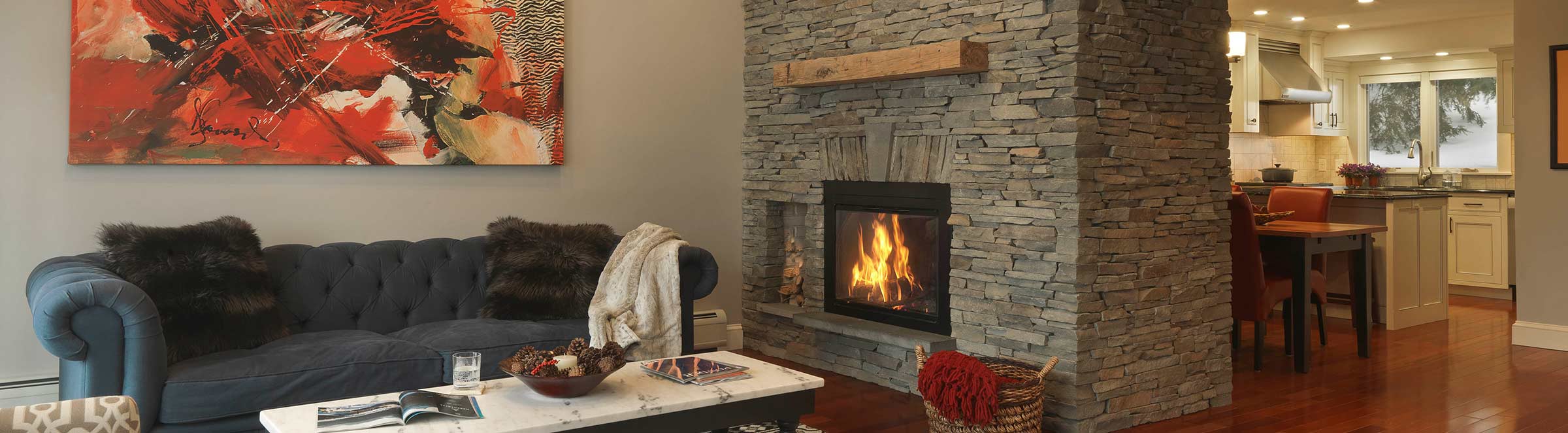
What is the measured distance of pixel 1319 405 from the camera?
393 centimetres

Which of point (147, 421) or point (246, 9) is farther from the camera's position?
point (246, 9)

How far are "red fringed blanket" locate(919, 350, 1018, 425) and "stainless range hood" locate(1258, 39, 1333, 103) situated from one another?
5.18 m

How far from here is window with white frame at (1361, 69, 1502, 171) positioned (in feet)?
26.3

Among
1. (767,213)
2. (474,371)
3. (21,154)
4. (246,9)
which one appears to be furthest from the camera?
(767,213)

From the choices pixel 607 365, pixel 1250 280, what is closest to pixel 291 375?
pixel 607 365

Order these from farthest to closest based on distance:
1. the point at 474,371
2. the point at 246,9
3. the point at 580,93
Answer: the point at 580,93
the point at 246,9
the point at 474,371

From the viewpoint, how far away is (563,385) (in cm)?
252

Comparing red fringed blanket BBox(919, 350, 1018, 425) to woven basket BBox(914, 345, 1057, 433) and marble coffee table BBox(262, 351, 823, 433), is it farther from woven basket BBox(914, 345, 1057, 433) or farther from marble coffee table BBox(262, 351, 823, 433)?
marble coffee table BBox(262, 351, 823, 433)

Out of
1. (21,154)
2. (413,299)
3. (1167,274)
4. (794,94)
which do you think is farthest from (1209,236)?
(21,154)

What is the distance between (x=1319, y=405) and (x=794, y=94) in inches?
95.1

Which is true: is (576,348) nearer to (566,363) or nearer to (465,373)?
(566,363)

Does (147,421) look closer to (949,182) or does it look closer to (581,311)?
(581,311)

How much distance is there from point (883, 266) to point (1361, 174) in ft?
16.8

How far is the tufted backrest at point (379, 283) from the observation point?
365 cm
